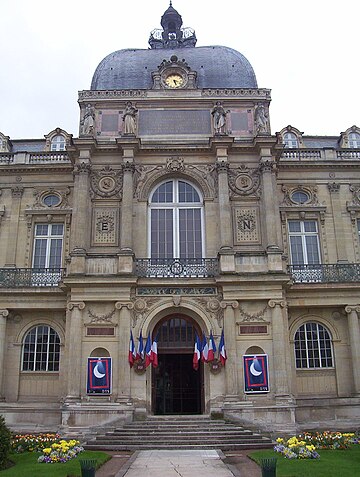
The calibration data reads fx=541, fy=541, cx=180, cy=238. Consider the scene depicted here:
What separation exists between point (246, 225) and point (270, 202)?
156 centimetres

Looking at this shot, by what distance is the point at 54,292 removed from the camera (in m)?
25.4

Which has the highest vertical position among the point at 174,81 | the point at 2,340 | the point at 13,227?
the point at 174,81

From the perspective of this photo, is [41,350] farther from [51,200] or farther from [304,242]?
[304,242]

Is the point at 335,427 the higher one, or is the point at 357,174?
the point at 357,174

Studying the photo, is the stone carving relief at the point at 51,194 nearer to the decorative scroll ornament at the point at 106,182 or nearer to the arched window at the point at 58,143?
the decorative scroll ornament at the point at 106,182

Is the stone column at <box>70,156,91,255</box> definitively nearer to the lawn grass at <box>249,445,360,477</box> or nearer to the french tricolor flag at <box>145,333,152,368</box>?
the french tricolor flag at <box>145,333,152,368</box>

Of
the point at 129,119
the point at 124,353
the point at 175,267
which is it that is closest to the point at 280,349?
the point at 175,267

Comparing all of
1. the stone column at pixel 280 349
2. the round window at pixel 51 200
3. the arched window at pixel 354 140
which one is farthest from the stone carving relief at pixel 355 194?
the round window at pixel 51 200

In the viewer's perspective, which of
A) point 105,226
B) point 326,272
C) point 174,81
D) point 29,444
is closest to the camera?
point 29,444

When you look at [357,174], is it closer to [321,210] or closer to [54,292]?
[321,210]

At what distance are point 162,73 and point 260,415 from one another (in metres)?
17.9

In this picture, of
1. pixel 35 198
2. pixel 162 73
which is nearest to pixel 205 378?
pixel 35 198

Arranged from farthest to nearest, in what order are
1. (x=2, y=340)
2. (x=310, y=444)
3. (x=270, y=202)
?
(x=270, y=202), (x=2, y=340), (x=310, y=444)

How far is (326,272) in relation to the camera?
1045 inches
